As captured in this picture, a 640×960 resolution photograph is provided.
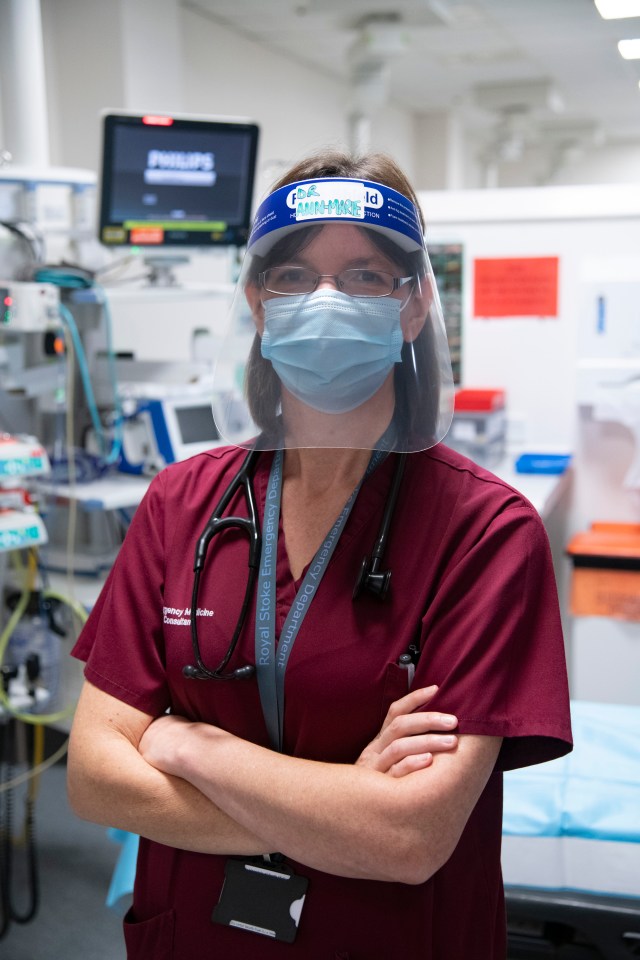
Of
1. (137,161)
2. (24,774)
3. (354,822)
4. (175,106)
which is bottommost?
(24,774)

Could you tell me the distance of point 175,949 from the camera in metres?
1.02

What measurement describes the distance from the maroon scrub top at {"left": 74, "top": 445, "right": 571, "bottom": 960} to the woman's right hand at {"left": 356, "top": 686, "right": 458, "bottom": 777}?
17 mm

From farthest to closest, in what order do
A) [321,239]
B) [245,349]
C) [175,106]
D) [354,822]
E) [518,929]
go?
1. [175,106]
2. [518,929]
3. [245,349]
4. [321,239]
5. [354,822]

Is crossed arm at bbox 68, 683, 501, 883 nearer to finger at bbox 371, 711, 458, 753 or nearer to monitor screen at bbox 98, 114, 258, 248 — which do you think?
finger at bbox 371, 711, 458, 753

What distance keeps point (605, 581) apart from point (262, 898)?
1.62 m

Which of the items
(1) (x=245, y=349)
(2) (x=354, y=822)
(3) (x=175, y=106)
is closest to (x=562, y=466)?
(1) (x=245, y=349)

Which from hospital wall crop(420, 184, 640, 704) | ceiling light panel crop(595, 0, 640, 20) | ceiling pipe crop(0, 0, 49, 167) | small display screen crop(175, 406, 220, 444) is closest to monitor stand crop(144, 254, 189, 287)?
small display screen crop(175, 406, 220, 444)

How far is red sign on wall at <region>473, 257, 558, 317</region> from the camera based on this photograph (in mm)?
2734

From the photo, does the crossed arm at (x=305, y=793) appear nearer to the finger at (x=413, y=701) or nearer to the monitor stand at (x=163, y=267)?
the finger at (x=413, y=701)

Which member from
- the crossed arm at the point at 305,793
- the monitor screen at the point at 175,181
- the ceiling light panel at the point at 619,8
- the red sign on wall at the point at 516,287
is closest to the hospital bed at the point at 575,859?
the crossed arm at the point at 305,793

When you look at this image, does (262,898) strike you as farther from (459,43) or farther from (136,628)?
(459,43)

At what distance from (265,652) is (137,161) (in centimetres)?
201

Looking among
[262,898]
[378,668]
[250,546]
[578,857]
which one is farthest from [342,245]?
[578,857]

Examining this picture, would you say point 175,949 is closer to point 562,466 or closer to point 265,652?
point 265,652
